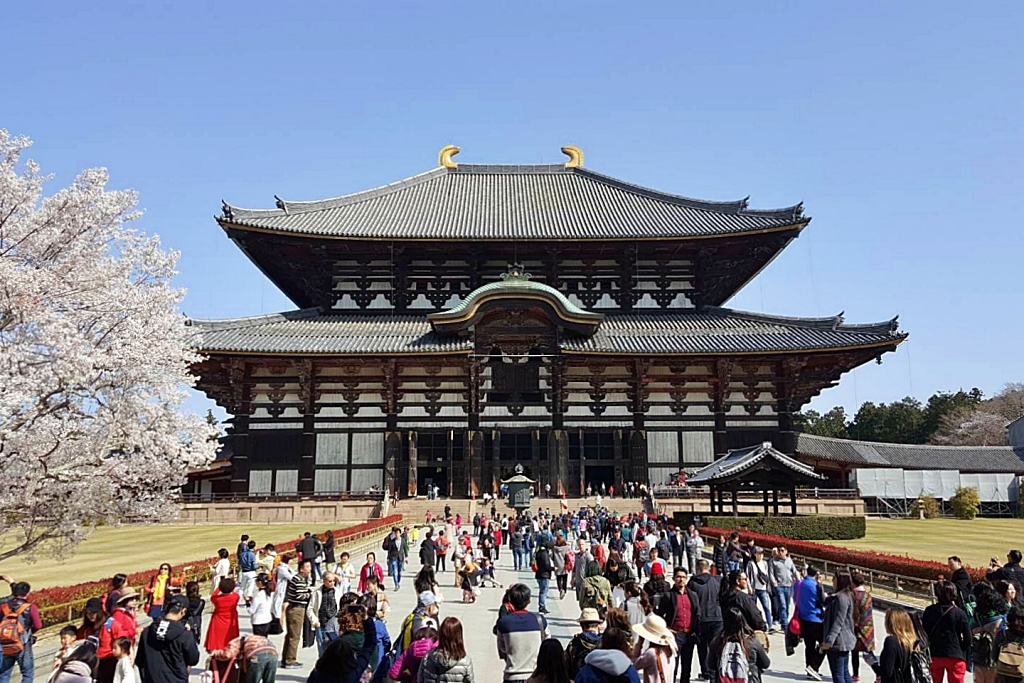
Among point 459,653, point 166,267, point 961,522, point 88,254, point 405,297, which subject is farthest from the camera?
point 405,297

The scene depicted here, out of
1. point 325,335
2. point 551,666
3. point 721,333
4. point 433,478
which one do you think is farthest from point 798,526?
point 325,335

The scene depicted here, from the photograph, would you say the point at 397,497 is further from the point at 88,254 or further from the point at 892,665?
the point at 892,665

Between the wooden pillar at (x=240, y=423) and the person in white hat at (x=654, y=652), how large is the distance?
38328 mm

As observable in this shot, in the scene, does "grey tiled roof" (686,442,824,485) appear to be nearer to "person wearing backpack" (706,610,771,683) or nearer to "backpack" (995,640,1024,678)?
Answer: "backpack" (995,640,1024,678)

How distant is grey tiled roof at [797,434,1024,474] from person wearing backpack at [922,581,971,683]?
4093 centimetres

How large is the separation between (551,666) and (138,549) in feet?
85.8

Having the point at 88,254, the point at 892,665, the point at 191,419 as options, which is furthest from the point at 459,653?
the point at 88,254

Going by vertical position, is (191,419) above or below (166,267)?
below

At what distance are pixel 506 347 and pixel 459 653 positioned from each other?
38.8m

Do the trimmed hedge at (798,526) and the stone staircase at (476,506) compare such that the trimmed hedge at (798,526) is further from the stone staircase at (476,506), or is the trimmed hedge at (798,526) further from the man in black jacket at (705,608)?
the man in black jacket at (705,608)

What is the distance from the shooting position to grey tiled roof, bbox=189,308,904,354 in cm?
4222

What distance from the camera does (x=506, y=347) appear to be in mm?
45656

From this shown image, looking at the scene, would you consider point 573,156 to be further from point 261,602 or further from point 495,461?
point 261,602

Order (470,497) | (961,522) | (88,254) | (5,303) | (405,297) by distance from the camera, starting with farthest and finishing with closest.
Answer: (405,297)
(470,497)
(961,522)
(88,254)
(5,303)
